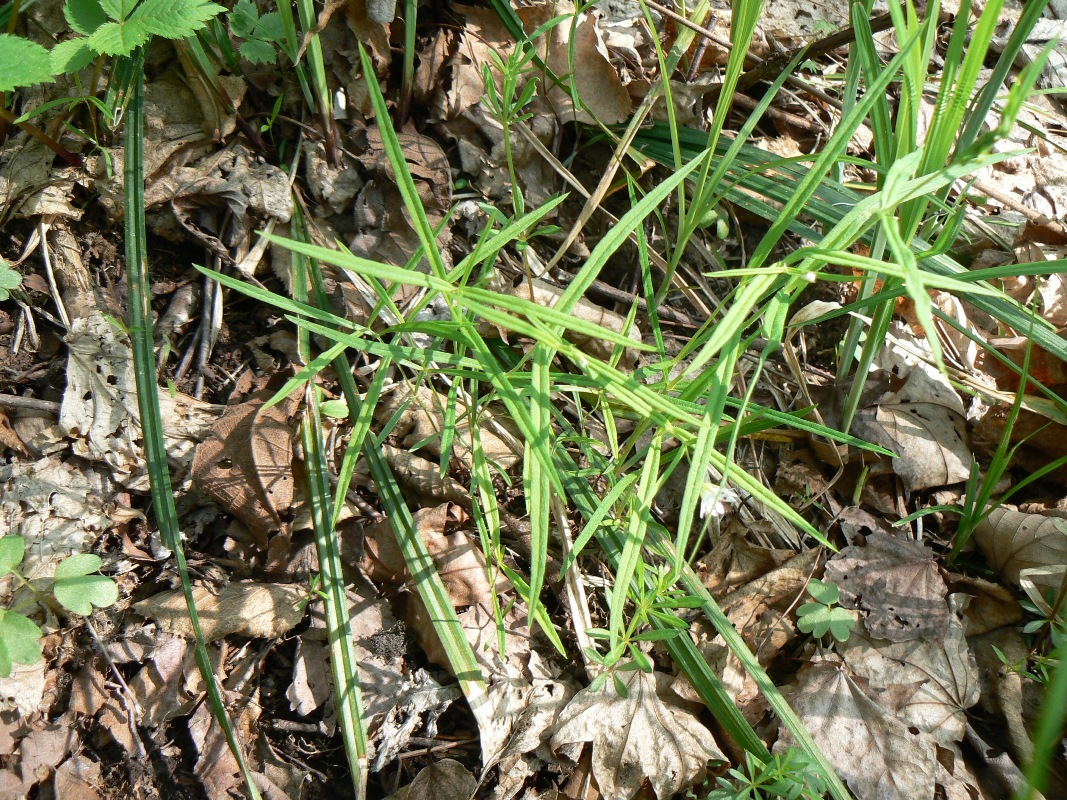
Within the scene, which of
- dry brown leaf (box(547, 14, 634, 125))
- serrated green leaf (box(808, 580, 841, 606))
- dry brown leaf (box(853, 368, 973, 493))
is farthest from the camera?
dry brown leaf (box(547, 14, 634, 125))

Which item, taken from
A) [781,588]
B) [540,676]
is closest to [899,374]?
[781,588]

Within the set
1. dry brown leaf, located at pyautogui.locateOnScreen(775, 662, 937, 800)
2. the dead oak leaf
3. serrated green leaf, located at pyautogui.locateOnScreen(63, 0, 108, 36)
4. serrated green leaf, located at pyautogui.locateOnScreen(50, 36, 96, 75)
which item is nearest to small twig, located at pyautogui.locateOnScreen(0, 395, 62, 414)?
serrated green leaf, located at pyautogui.locateOnScreen(50, 36, 96, 75)

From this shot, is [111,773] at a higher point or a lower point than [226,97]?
lower

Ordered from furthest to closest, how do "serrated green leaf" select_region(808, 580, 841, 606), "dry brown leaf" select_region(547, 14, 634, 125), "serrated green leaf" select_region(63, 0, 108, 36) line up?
1. "dry brown leaf" select_region(547, 14, 634, 125)
2. "serrated green leaf" select_region(808, 580, 841, 606)
3. "serrated green leaf" select_region(63, 0, 108, 36)

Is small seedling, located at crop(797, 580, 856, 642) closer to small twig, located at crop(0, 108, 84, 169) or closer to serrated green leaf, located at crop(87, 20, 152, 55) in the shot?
serrated green leaf, located at crop(87, 20, 152, 55)

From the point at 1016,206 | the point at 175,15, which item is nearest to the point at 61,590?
the point at 175,15

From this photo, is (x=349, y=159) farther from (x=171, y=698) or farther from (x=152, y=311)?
(x=171, y=698)
